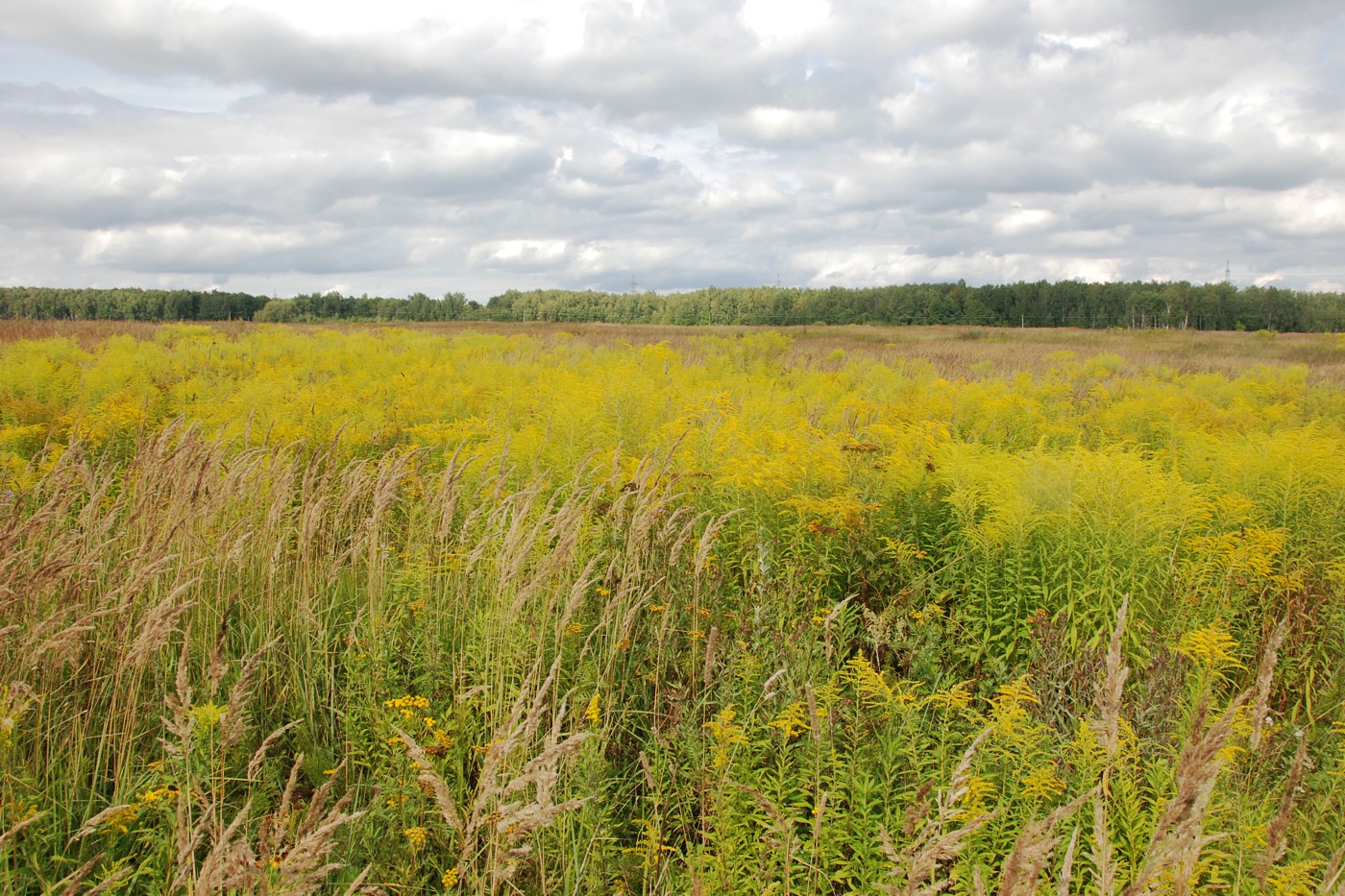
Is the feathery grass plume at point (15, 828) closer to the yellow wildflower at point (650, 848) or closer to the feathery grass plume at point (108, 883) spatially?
the feathery grass plume at point (108, 883)

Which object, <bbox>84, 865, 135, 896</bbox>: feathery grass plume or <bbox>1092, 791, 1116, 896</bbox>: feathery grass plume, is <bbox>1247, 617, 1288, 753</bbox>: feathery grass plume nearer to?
<bbox>1092, 791, 1116, 896</bbox>: feathery grass plume

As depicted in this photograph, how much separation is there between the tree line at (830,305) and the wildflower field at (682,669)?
64045 mm

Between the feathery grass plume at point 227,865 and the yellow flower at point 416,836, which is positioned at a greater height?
the feathery grass plume at point 227,865

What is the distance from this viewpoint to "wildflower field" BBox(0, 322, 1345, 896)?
1.74m

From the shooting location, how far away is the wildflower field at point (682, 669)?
1.74 m

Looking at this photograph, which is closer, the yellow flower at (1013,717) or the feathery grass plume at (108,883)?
the feathery grass plume at (108,883)

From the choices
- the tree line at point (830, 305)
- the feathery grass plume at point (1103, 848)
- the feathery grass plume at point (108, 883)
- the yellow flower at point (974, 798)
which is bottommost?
the yellow flower at point (974, 798)

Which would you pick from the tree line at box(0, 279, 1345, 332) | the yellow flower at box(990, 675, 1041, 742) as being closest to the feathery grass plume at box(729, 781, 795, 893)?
the yellow flower at box(990, 675, 1041, 742)

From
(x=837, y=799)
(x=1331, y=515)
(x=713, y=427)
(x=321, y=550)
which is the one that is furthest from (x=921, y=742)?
(x=1331, y=515)

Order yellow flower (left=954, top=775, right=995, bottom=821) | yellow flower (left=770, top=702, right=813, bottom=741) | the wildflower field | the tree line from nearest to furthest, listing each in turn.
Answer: the wildflower field
yellow flower (left=954, top=775, right=995, bottom=821)
yellow flower (left=770, top=702, right=813, bottom=741)
the tree line

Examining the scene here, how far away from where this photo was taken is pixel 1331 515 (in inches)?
179

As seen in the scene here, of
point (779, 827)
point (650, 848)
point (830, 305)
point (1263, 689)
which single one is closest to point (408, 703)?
point (650, 848)

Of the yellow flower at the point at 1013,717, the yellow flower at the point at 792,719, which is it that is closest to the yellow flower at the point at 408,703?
the yellow flower at the point at 792,719

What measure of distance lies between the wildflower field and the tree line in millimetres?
64045
